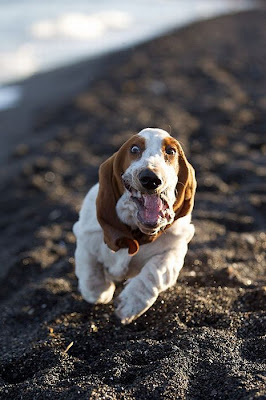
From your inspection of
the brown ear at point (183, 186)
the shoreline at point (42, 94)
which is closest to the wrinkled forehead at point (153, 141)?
the brown ear at point (183, 186)

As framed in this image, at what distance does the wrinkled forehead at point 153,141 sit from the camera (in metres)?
3.78

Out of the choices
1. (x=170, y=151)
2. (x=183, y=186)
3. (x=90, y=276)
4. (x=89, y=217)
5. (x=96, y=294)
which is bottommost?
(x=96, y=294)

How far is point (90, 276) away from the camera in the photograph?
4.48 m

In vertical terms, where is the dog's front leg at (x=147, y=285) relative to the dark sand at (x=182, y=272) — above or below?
above

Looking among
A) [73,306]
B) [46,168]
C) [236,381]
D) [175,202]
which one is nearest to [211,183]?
[46,168]

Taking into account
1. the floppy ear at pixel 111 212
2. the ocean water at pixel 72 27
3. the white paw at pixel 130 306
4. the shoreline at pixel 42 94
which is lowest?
the ocean water at pixel 72 27

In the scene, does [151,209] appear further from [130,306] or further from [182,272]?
[182,272]

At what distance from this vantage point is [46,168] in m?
8.64

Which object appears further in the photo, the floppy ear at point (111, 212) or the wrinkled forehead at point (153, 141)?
the floppy ear at point (111, 212)

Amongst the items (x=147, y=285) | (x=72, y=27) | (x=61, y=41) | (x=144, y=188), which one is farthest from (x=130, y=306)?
(x=72, y=27)

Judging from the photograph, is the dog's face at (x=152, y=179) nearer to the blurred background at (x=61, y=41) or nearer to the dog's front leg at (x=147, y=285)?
the dog's front leg at (x=147, y=285)

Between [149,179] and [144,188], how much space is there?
0.07 m

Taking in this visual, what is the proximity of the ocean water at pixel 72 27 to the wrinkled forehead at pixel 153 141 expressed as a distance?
30.1ft

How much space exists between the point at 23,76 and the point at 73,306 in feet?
35.7
